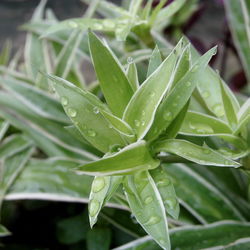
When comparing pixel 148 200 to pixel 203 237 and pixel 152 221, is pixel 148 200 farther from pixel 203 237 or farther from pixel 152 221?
pixel 203 237

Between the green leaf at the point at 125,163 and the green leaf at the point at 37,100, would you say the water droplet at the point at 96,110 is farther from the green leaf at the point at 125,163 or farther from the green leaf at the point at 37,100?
the green leaf at the point at 37,100

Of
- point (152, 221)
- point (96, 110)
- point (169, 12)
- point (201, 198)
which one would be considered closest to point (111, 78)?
point (96, 110)

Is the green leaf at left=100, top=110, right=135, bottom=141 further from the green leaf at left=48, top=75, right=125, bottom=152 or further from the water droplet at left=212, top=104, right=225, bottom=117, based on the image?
the water droplet at left=212, top=104, right=225, bottom=117

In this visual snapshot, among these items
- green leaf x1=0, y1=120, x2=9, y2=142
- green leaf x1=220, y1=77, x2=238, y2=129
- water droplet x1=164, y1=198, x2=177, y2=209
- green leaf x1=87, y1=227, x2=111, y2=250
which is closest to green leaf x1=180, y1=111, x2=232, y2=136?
green leaf x1=220, y1=77, x2=238, y2=129

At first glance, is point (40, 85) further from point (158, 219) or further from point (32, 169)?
point (158, 219)

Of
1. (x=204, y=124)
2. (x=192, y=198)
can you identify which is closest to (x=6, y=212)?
(x=192, y=198)

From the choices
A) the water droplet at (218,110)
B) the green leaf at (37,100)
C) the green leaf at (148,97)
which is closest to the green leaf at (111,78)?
the green leaf at (148,97)
